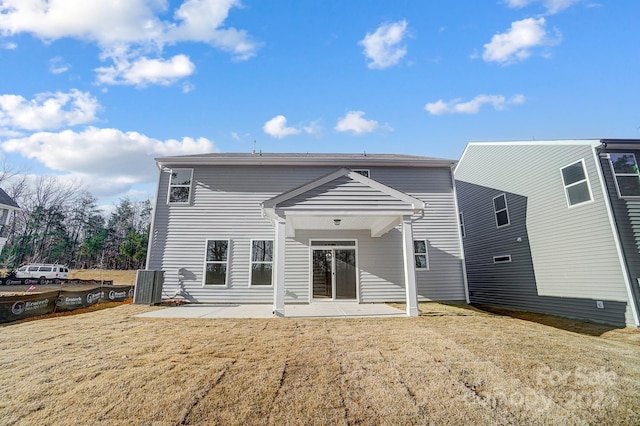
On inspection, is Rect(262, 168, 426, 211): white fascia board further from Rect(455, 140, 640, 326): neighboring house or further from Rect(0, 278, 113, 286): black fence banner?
Rect(0, 278, 113, 286): black fence banner

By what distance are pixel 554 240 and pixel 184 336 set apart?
11.9 m

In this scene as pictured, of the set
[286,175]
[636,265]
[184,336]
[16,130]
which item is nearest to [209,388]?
[184,336]

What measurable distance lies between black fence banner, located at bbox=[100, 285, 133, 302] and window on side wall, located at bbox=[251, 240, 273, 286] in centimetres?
579

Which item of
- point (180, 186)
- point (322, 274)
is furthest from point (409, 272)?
point (180, 186)

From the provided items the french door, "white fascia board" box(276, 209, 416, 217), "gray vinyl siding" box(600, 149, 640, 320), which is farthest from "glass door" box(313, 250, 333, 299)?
"gray vinyl siding" box(600, 149, 640, 320)

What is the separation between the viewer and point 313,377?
328 cm

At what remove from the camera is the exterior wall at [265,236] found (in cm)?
1007

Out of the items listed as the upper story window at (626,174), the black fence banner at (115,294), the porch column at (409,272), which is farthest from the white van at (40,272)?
the upper story window at (626,174)

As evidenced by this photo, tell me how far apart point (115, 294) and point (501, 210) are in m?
16.9

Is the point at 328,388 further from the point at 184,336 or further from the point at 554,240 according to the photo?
the point at 554,240

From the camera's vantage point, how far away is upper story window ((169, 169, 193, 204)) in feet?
35.3

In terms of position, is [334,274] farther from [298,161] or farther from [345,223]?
[298,161]

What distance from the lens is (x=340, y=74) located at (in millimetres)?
10125

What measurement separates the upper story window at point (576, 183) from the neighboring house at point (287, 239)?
3543 mm
